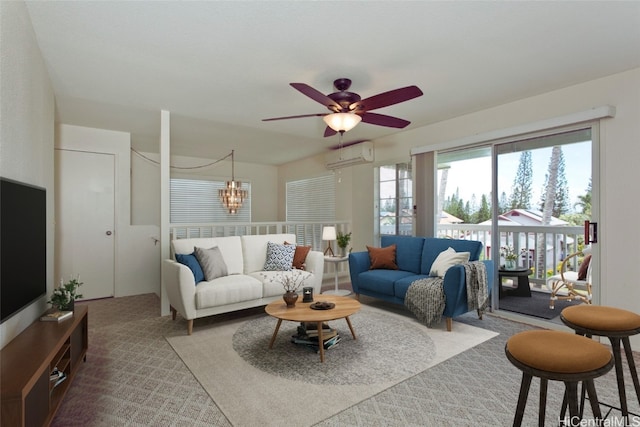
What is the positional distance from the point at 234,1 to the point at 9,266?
78.5 inches

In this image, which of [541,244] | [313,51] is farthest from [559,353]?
[541,244]

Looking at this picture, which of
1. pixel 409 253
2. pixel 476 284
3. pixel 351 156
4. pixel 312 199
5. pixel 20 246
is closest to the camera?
pixel 20 246

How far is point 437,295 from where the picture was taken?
3.36 metres

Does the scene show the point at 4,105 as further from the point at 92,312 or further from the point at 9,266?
the point at 92,312

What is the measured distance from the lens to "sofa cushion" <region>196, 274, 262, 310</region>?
3354 millimetres

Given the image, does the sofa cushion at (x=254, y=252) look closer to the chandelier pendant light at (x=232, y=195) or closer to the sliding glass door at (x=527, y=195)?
the chandelier pendant light at (x=232, y=195)

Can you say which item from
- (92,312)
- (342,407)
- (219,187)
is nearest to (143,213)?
(219,187)

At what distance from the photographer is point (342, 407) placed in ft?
6.67

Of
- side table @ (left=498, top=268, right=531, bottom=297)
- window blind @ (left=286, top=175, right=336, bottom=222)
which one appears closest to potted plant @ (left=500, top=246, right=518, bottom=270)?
side table @ (left=498, top=268, right=531, bottom=297)

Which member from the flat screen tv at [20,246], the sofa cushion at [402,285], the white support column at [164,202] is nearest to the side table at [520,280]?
the sofa cushion at [402,285]

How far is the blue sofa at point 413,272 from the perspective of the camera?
10.9 feet

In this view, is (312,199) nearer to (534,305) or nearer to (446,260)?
(446,260)

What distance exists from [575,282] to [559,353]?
130 inches

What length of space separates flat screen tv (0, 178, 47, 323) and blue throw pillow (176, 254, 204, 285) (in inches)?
49.8
